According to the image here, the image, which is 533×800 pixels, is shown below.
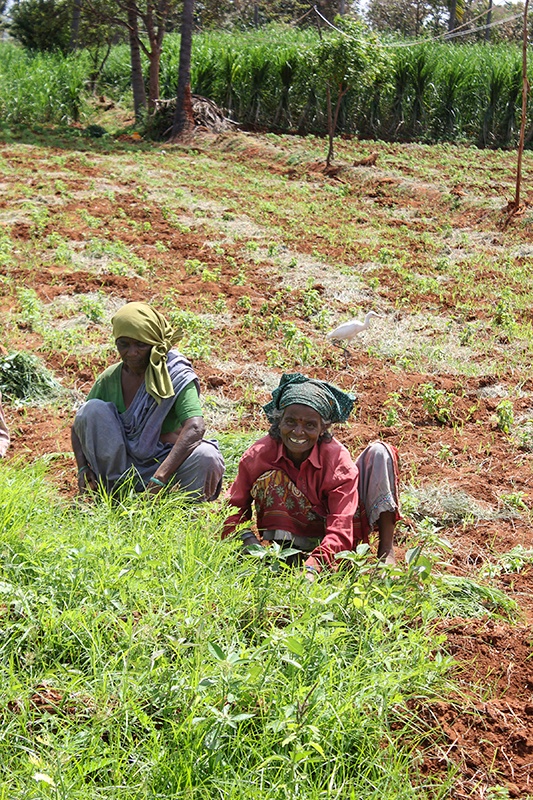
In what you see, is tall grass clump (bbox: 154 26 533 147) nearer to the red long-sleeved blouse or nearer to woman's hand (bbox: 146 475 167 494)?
woman's hand (bbox: 146 475 167 494)

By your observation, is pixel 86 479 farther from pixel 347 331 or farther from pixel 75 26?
pixel 75 26

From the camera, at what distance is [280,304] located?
26.9 feet

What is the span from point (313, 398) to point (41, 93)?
18.5 m

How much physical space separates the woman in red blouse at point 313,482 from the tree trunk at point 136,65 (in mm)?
16850

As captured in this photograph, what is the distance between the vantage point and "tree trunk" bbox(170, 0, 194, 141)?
690 inches

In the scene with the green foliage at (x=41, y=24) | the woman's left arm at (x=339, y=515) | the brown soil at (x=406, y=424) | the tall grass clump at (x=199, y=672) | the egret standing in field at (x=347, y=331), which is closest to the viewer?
the tall grass clump at (x=199, y=672)

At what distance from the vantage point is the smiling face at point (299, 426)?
137 inches

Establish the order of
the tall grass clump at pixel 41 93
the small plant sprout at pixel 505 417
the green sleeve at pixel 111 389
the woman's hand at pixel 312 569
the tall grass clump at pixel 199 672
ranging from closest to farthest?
the tall grass clump at pixel 199 672, the woman's hand at pixel 312 569, the green sleeve at pixel 111 389, the small plant sprout at pixel 505 417, the tall grass clump at pixel 41 93

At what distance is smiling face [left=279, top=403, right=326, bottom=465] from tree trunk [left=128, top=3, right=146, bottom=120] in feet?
55.6

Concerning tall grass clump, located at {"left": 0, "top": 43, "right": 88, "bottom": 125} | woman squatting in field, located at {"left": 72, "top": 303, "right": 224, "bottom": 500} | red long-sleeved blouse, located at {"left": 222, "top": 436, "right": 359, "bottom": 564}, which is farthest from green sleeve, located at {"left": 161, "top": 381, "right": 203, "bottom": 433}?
tall grass clump, located at {"left": 0, "top": 43, "right": 88, "bottom": 125}

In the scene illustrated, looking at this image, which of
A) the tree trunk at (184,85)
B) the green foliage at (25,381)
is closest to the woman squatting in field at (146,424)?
the green foliage at (25,381)

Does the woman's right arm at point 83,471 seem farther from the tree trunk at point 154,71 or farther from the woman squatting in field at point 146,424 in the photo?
the tree trunk at point 154,71

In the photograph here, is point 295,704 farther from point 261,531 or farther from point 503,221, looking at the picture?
point 503,221

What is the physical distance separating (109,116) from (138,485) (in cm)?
1962
